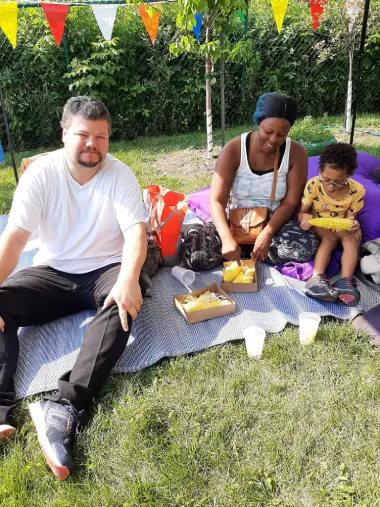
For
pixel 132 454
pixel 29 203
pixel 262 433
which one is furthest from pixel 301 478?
pixel 29 203

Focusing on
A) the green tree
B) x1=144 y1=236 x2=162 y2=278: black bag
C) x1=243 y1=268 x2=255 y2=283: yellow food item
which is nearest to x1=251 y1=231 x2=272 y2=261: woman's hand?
x1=243 y1=268 x2=255 y2=283: yellow food item

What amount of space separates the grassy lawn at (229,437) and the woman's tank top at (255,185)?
1.28 m

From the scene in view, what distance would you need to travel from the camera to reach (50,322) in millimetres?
2928

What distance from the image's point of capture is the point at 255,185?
138 inches

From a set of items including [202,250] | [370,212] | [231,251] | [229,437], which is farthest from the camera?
[370,212]

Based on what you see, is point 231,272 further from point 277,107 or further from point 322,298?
point 277,107

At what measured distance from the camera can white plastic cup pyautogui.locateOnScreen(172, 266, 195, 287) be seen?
340 cm

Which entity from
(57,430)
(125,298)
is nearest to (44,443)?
(57,430)

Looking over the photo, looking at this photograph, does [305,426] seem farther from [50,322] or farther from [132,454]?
[50,322]

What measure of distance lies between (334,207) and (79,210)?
6.25 ft

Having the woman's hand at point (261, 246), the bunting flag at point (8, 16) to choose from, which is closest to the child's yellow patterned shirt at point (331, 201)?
the woman's hand at point (261, 246)

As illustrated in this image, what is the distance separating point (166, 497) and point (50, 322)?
148 centimetres

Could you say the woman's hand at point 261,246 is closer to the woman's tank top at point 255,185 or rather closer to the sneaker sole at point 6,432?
the woman's tank top at point 255,185

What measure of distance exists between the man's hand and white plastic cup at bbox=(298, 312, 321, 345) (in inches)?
39.7
